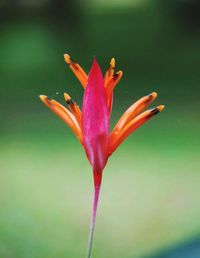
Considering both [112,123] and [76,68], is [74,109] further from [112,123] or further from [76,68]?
[112,123]

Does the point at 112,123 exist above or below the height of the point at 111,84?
below

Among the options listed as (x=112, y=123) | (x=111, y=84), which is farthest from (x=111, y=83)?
(x=112, y=123)

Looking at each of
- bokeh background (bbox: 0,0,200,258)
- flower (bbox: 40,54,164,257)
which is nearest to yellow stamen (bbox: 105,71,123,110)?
flower (bbox: 40,54,164,257)

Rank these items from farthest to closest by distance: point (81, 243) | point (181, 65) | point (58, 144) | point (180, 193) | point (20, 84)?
point (181, 65) < point (20, 84) < point (58, 144) < point (180, 193) < point (81, 243)

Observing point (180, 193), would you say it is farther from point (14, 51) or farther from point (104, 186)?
point (14, 51)

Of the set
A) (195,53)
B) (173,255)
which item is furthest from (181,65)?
(173,255)

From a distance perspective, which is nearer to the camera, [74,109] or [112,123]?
[74,109]

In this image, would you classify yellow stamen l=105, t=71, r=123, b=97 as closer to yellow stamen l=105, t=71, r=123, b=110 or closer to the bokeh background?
yellow stamen l=105, t=71, r=123, b=110
